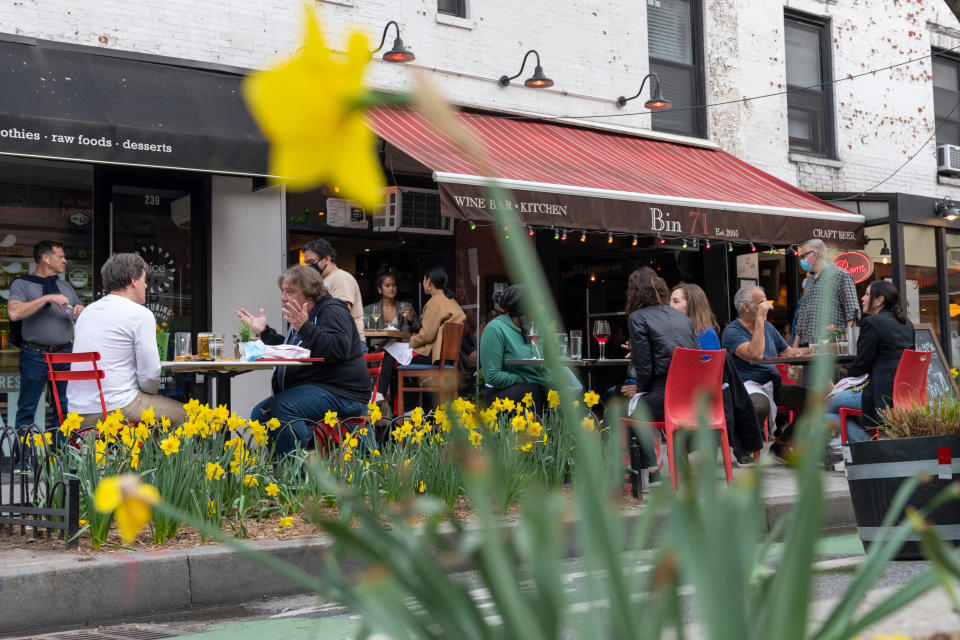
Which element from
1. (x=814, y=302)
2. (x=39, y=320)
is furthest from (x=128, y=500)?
(x=814, y=302)

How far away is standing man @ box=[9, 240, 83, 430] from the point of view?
8.66 metres

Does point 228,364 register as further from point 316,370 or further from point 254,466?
point 254,466

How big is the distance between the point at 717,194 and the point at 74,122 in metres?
6.53

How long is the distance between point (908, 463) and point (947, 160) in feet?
43.4

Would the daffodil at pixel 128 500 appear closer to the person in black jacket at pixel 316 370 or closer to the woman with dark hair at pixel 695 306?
the person in black jacket at pixel 316 370

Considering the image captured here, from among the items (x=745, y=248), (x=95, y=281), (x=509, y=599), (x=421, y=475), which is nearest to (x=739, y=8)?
(x=745, y=248)

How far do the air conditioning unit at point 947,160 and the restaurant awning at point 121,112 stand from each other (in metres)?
11.3

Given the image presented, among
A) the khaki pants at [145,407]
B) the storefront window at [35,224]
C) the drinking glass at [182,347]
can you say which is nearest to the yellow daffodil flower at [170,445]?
the khaki pants at [145,407]

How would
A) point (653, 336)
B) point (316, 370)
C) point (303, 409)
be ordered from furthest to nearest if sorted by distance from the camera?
1. point (653, 336)
2. point (316, 370)
3. point (303, 409)

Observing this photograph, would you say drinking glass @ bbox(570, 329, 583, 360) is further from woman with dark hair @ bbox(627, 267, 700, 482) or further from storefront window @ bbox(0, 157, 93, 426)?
storefront window @ bbox(0, 157, 93, 426)

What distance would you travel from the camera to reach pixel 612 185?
10.6 meters

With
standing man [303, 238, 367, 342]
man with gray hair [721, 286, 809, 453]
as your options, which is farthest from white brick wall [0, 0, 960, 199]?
man with gray hair [721, 286, 809, 453]

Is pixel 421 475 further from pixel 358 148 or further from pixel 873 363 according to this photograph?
pixel 358 148

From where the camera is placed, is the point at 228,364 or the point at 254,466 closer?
the point at 254,466
